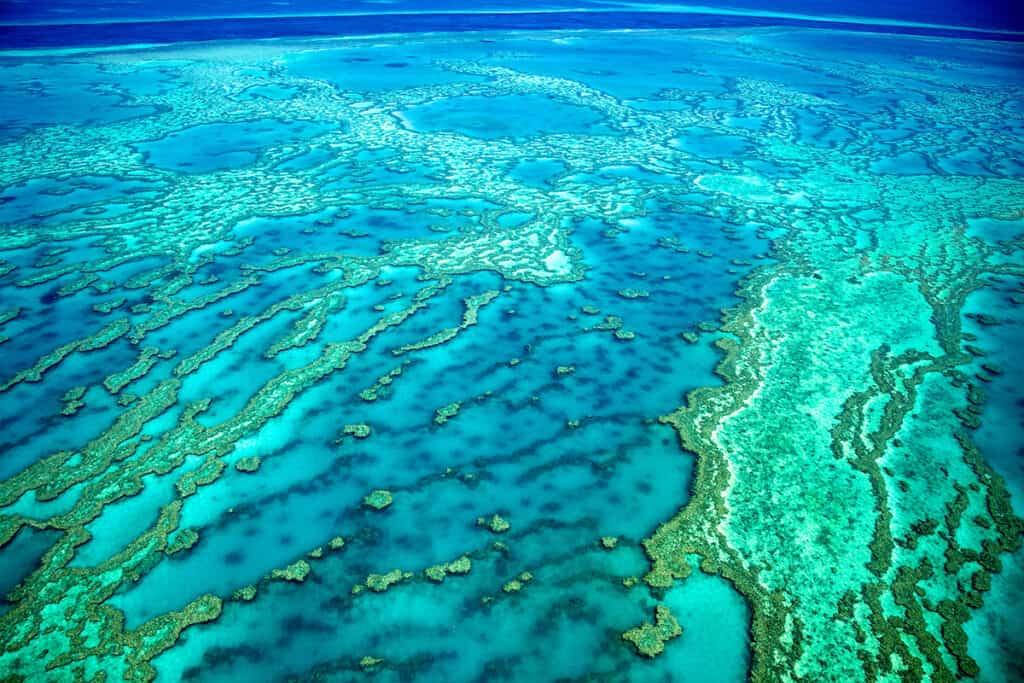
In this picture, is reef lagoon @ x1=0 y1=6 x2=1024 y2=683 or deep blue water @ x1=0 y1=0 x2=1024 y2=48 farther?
deep blue water @ x1=0 y1=0 x2=1024 y2=48

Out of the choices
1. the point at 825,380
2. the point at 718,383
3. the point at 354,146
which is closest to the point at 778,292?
the point at 825,380

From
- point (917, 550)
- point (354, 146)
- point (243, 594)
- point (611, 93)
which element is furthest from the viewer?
point (611, 93)

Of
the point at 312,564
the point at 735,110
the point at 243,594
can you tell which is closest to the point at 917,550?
the point at 312,564

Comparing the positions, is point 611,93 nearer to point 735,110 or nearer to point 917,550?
point 735,110

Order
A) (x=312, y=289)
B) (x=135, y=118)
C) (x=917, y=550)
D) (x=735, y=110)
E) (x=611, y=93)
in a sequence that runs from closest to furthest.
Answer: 1. (x=917, y=550)
2. (x=312, y=289)
3. (x=135, y=118)
4. (x=735, y=110)
5. (x=611, y=93)

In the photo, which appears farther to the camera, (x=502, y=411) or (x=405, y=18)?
(x=405, y=18)

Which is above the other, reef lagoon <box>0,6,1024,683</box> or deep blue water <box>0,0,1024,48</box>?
deep blue water <box>0,0,1024,48</box>

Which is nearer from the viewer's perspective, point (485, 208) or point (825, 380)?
point (825, 380)
